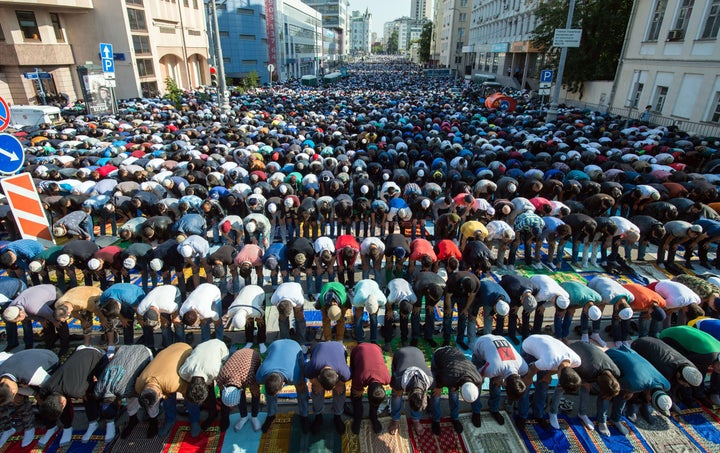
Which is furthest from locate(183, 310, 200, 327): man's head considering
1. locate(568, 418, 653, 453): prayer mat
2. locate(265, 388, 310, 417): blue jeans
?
locate(568, 418, 653, 453): prayer mat

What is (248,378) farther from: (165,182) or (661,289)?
(165,182)

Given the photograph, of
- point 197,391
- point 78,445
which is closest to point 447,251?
point 197,391

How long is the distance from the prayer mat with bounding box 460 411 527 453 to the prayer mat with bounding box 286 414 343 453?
5.70 ft

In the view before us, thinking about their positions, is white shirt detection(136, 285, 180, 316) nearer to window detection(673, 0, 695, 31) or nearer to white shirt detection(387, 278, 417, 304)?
white shirt detection(387, 278, 417, 304)

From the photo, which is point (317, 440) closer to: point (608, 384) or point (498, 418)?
point (498, 418)

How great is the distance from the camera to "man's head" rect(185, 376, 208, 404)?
465cm

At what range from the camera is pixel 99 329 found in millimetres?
7359

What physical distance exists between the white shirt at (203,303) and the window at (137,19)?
3622cm

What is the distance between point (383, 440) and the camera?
5.21m

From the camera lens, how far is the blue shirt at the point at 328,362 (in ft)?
16.5

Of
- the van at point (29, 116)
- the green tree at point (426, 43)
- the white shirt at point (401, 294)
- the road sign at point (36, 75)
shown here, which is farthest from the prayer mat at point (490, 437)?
the green tree at point (426, 43)

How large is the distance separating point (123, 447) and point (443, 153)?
13.5 m

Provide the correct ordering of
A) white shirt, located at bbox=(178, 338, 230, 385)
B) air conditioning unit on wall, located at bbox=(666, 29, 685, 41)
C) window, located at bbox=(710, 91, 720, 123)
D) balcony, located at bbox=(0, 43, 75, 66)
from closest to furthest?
white shirt, located at bbox=(178, 338, 230, 385) < window, located at bbox=(710, 91, 720, 123) < air conditioning unit on wall, located at bbox=(666, 29, 685, 41) < balcony, located at bbox=(0, 43, 75, 66)

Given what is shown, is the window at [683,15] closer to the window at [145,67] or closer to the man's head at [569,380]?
the man's head at [569,380]
